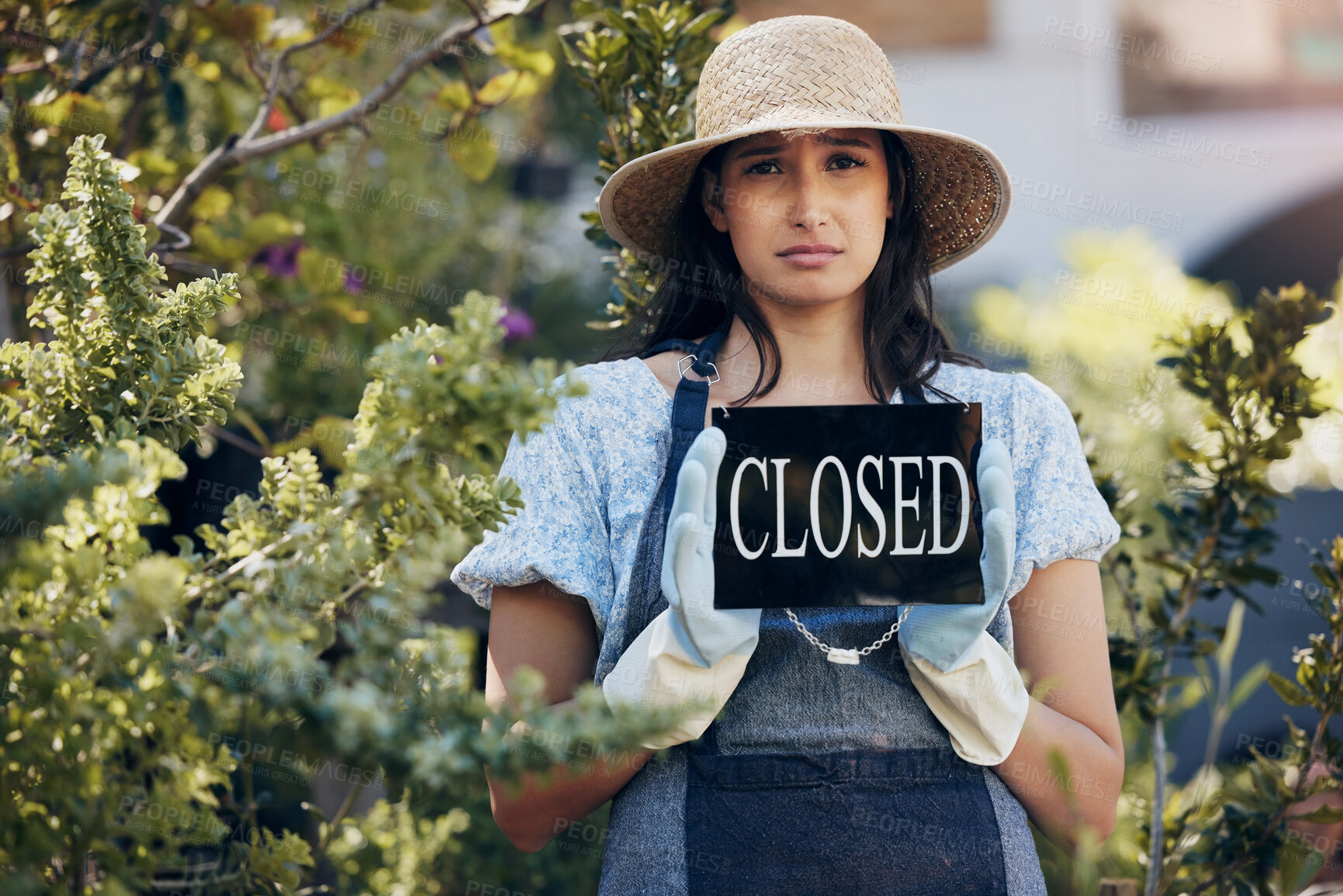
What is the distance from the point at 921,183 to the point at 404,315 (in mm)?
1894

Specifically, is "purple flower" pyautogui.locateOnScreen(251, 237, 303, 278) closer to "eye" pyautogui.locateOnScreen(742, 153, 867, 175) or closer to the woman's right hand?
"eye" pyautogui.locateOnScreen(742, 153, 867, 175)

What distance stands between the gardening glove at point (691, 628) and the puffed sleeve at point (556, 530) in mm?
148

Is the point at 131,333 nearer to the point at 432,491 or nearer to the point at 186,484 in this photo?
the point at 432,491

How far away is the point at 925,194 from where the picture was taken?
5.19 ft

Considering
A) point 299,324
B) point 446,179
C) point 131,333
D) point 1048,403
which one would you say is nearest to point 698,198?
point 1048,403

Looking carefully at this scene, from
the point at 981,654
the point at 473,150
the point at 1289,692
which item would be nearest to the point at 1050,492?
the point at 981,654

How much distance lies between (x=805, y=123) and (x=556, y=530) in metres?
0.57

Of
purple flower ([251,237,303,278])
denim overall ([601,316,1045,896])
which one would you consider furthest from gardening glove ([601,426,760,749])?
purple flower ([251,237,303,278])

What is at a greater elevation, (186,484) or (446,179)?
(446,179)

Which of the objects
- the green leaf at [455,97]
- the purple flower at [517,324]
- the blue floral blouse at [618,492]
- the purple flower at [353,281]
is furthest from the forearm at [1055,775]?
the purple flower at [517,324]

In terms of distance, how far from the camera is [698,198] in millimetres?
1526

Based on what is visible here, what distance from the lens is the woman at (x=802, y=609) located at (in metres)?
1.14

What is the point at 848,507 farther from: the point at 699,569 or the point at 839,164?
the point at 839,164

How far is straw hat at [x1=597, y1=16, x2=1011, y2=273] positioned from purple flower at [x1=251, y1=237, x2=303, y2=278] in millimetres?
993
